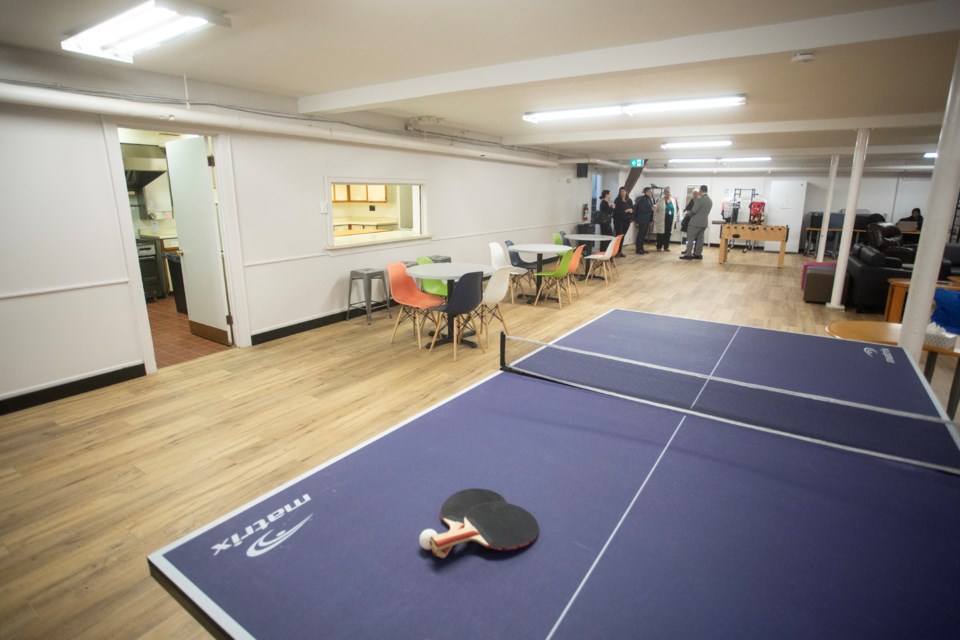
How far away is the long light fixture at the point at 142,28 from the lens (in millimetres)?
3031

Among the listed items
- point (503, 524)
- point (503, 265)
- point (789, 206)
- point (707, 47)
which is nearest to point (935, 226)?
point (707, 47)

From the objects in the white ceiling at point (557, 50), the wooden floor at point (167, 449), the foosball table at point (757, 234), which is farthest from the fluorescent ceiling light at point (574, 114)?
the foosball table at point (757, 234)

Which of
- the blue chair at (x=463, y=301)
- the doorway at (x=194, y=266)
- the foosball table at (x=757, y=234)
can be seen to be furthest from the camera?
the foosball table at (x=757, y=234)

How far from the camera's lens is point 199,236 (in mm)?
5863

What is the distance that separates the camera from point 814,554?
1469mm

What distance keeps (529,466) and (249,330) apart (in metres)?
4.92

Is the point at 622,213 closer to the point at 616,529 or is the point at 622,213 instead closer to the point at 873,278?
the point at 873,278

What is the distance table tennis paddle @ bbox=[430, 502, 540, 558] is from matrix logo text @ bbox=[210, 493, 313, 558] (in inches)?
19.9

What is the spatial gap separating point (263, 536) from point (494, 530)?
2.45 ft

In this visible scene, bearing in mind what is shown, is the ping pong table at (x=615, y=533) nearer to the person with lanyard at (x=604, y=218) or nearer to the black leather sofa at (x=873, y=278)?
the black leather sofa at (x=873, y=278)

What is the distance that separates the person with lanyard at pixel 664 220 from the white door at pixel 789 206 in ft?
11.0

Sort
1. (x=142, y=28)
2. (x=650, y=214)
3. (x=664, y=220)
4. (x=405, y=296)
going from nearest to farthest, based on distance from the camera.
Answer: (x=142, y=28)
(x=405, y=296)
(x=650, y=214)
(x=664, y=220)

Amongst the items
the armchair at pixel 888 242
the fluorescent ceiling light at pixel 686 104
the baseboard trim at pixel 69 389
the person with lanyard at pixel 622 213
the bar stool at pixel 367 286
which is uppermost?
the fluorescent ceiling light at pixel 686 104

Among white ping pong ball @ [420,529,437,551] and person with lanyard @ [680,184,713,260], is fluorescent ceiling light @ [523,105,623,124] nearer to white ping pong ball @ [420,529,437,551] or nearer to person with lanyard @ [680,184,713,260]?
white ping pong ball @ [420,529,437,551]
